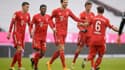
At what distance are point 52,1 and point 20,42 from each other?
475 inches

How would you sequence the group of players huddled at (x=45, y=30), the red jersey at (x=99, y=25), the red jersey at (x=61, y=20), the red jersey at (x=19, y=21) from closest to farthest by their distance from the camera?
1. the red jersey at (x=99, y=25)
2. the group of players huddled at (x=45, y=30)
3. the red jersey at (x=61, y=20)
4. the red jersey at (x=19, y=21)

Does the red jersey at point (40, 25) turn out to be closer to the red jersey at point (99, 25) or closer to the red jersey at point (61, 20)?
the red jersey at point (61, 20)

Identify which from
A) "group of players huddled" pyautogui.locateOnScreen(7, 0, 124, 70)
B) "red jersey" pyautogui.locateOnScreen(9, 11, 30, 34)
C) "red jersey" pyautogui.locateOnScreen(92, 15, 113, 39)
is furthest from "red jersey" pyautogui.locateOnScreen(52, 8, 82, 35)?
"red jersey" pyautogui.locateOnScreen(92, 15, 113, 39)

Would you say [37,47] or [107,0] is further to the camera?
[107,0]

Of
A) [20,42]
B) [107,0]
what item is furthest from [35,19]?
[107,0]

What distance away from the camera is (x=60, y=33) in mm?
14977

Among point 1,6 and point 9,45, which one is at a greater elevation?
point 1,6

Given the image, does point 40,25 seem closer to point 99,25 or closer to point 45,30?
point 45,30

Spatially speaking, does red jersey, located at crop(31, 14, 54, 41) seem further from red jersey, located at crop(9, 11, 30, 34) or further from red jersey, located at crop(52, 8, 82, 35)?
red jersey, located at crop(9, 11, 30, 34)

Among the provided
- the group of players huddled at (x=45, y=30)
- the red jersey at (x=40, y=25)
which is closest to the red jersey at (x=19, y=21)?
the group of players huddled at (x=45, y=30)

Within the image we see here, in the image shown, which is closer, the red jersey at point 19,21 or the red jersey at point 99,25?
the red jersey at point 99,25

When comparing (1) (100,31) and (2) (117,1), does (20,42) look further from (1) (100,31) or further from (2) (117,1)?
(2) (117,1)

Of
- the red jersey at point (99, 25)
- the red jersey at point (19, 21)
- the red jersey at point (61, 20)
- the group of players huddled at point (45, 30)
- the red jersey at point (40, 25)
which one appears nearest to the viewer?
the red jersey at point (99, 25)

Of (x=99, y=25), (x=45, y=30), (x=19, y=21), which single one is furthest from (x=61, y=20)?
(x=99, y=25)
